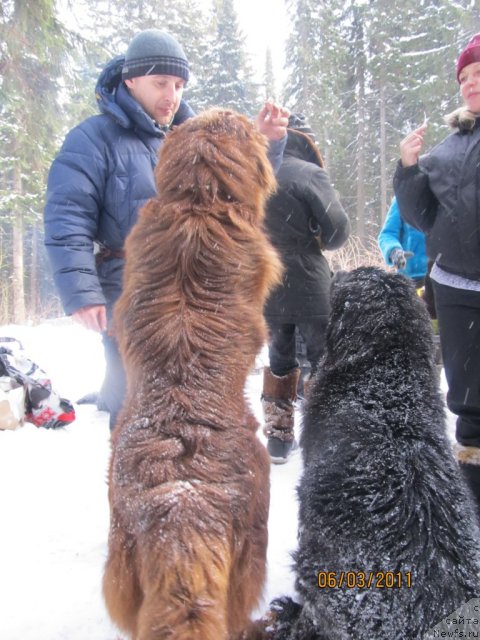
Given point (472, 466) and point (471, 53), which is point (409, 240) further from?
point (472, 466)

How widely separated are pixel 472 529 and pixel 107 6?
2575 centimetres

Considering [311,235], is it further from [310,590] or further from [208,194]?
[310,590]

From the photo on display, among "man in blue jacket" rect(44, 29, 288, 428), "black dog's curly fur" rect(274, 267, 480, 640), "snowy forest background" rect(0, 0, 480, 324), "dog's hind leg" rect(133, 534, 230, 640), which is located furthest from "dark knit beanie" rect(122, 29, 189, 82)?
"snowy forest background" rect(0, 0, 480, 324)

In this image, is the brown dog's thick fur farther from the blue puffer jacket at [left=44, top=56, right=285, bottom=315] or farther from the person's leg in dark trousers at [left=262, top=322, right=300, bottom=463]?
the person's leg in dark trousers at [left=262, top=322, right=300, bottom=463]

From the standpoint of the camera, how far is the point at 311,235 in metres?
3.56

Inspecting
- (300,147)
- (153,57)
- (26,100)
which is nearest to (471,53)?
(300,147)

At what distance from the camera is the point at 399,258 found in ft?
14.5

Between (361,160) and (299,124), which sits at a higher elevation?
(361,160)

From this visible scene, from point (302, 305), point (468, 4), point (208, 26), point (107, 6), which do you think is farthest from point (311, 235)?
point (208, 26)

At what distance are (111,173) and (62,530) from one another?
7.34ft

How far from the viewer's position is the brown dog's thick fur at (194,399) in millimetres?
1364

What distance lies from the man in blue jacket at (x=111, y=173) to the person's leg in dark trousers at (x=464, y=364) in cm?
140

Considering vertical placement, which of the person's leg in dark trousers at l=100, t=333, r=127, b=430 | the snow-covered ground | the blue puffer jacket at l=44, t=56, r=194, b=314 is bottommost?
the snow-covered ground
